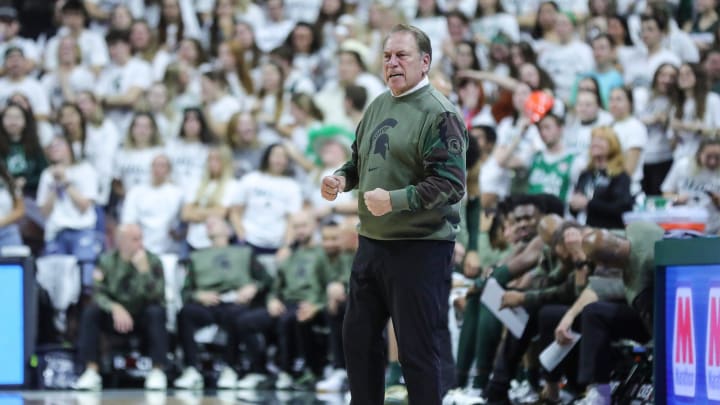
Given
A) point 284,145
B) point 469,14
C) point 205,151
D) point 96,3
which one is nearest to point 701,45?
point 469,14

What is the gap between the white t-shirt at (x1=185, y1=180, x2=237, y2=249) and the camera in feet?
40.0

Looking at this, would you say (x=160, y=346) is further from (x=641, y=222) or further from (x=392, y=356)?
(x=641, y=222)

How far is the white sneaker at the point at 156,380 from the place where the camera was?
11055 mm

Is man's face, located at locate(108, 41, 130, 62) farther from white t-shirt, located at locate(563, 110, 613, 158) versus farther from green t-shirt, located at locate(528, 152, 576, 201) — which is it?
green t-shirt, located at locate(528, 152, 576, 201)

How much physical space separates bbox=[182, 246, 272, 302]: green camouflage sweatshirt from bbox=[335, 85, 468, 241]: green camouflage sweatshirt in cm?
622

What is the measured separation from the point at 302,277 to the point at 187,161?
2157 millimetres

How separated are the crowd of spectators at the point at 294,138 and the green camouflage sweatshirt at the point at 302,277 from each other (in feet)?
0.07

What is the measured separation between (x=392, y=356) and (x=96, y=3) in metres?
8.11

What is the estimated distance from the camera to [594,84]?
1141cm

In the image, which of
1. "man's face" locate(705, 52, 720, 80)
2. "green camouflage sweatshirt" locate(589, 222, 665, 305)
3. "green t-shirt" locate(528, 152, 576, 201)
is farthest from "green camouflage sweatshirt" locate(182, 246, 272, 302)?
"green camouflage sweatshirt" locate(589, 222, 665, 305)

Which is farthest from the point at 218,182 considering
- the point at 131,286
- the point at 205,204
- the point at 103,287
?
the point at 103,287

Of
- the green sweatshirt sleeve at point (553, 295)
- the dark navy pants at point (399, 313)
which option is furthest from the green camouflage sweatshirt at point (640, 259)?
the dark navy pants at point (399, 313)

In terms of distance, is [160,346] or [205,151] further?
[205,151]

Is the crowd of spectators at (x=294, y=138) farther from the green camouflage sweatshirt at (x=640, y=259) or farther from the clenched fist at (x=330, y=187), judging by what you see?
the clenched fist at (x=330, y=187)
